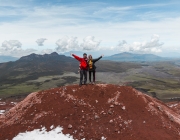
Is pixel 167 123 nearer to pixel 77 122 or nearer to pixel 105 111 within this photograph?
pixel 105 111

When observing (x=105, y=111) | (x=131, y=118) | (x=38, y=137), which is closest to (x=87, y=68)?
(x=105, y=111)

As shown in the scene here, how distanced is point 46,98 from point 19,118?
391cm

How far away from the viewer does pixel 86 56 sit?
80.6 feet

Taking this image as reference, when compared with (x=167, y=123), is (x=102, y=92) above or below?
above

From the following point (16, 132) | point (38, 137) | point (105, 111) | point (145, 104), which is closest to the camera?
point (38, 137)

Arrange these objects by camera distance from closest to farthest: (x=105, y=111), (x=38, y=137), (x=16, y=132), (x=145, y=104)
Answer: (x=38, y=137) → (x=16, y=132) → (x=105, y=111) → (x=145, y=104)

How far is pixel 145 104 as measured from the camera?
24516 millimetres

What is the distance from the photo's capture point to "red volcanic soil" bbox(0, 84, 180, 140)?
2048 centimetres

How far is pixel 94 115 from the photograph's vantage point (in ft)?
73.4

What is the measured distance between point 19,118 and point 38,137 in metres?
5.12

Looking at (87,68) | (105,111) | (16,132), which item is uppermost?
(87,68)

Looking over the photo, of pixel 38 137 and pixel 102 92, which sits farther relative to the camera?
pixel 102 92

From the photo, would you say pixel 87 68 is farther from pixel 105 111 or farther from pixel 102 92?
pixel 105 111

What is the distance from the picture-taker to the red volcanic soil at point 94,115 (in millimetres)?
20484
